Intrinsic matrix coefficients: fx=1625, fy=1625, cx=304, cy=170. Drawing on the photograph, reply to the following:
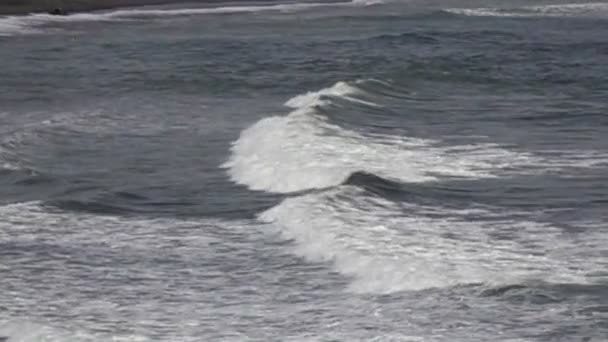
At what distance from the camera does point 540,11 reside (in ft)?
162

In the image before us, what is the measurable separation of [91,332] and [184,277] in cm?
181

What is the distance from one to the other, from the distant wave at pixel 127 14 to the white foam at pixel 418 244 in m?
25.9

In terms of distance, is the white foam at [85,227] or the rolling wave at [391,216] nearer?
the rolling wave at [391,216]

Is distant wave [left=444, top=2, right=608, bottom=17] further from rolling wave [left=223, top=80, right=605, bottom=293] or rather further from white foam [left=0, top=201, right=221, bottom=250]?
white foam [left=0, top=201, right=221, bottom=250]

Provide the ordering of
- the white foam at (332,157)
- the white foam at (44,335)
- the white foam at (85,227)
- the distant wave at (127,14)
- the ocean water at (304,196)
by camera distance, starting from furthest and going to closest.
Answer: the distant wave at (127,14), the white foam at (332,157), the white foam at (85,227), the ocean water at (304,196), the white foam at (44,335)

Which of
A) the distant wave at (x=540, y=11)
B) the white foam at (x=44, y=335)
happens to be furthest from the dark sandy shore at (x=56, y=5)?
the white foam at (x=44, y=335)

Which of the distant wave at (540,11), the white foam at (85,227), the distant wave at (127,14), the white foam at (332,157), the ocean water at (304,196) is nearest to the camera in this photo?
the ocean water at (304,196)

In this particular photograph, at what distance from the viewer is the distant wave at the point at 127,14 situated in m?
42.3

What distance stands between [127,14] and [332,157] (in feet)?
93.5

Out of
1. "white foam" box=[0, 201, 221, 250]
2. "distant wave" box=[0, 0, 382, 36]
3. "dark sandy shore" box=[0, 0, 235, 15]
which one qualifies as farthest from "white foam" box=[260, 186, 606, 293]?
"dark sandy shore" box=[0, 0, 235, 15]

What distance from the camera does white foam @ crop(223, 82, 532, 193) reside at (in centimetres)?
1783

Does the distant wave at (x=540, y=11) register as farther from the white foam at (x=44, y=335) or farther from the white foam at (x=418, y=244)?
the white foam at (x=44, y=335)

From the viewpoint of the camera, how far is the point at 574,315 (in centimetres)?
1138

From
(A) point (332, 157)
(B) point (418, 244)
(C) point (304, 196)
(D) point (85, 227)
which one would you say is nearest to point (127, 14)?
(A) point (332, 157)
